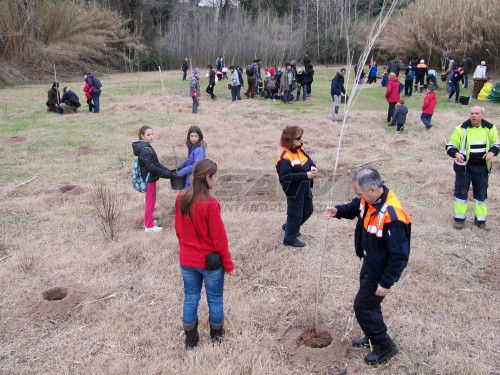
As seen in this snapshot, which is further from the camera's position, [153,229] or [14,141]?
[14,141]

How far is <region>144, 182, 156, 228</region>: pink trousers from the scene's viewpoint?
5801 mm

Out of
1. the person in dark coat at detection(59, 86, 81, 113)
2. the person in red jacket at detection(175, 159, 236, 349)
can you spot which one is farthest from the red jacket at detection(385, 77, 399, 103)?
the person in dark coat at detection(59, 86, 81, 113)

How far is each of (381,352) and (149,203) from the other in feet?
12.3

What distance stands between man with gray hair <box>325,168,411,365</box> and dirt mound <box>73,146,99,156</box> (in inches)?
339

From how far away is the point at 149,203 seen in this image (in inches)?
230

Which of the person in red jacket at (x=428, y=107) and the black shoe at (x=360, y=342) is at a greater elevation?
the person in red jacket at (x=428, y=107)

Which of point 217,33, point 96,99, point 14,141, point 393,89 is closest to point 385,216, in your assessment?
point 393,89


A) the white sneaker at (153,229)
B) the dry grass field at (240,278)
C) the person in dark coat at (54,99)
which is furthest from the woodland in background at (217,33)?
the white sneaker at (153,229)

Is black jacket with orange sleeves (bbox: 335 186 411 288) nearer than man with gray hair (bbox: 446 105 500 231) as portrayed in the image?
Yes

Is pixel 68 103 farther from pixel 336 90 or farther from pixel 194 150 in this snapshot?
pixel 194 150

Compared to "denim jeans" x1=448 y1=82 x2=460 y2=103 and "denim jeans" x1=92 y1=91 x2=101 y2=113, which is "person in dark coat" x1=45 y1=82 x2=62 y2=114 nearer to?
"denim jeans" x1=92 y1=91 x2=101 y2=113

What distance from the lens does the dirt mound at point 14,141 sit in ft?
36.9

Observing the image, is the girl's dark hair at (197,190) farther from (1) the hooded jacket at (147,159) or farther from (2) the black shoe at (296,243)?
(2) the black shoe at (296,243)

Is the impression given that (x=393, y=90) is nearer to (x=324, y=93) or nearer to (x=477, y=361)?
(x=324, y=93)
